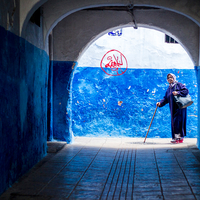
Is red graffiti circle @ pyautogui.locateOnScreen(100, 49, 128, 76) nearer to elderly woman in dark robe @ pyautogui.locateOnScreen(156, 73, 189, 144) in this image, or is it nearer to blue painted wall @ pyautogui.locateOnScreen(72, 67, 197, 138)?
blue painted wall @ pyautogui.locateOnScreen(72, 67, 197, 138)

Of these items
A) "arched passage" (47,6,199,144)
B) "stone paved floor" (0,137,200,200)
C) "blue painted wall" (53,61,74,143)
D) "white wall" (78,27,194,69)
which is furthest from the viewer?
"white wall" (78,27,194,69)

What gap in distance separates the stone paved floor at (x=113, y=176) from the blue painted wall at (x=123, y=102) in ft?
8.10

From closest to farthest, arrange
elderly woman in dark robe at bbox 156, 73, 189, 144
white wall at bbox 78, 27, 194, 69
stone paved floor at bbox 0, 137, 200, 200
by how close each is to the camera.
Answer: stone paved floor at bbox 0, 137, 200, 200 < elderly woman in dark robe at bbox 156, 73, 189, 144 < white wall at bbox 78, 27, 194, 69

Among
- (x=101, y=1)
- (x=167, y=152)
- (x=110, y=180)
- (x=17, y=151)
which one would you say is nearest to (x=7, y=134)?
(x=17, y=151)

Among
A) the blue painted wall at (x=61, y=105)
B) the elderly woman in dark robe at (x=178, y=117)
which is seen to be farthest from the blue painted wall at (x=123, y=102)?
the blue painted wall at (x=61, y=105)

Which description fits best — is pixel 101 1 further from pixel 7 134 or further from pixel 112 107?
pixel 112 107

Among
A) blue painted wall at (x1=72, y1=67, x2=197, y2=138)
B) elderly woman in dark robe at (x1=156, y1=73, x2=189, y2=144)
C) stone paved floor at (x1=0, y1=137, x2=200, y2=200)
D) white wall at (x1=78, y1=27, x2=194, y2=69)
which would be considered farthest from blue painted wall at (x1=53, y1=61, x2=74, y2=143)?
elderly woman in dark robe at (x1=156, y1=73, x2=189, y2=144)

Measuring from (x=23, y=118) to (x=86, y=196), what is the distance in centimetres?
163

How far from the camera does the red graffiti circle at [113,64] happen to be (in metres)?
9.49

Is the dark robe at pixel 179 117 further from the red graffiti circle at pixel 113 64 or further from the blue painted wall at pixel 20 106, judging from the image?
the blue painted wall at pixel 20 106

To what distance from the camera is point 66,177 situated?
4.54 metres

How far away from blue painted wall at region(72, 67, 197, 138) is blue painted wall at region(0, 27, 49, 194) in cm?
359

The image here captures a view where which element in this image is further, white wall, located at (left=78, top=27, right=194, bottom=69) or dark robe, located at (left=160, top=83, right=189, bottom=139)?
white wall, located at (left=78, top=27, right=194, bottom=69)

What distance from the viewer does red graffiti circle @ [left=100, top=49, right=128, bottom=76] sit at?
9.49m
